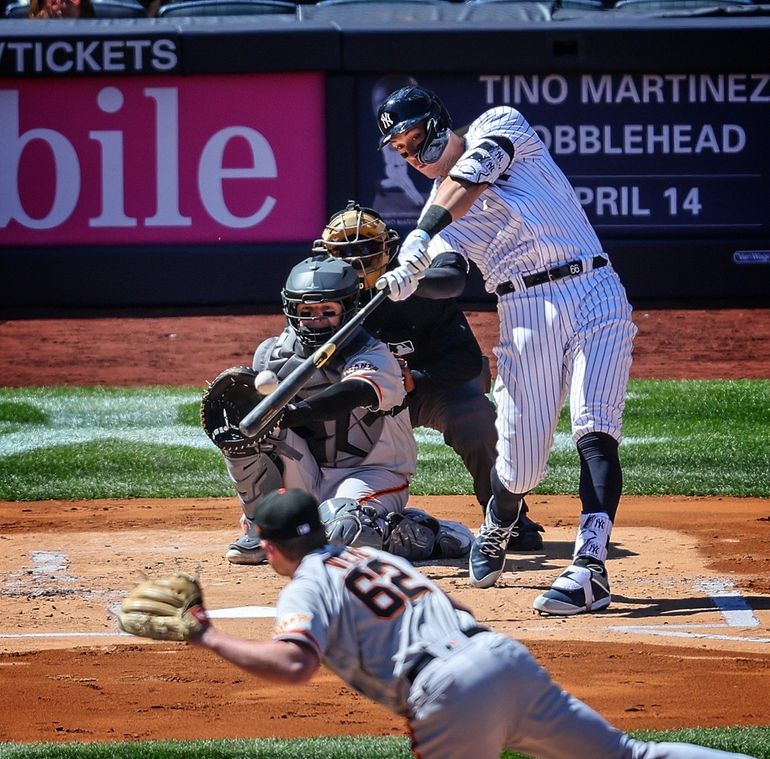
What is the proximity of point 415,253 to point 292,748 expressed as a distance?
1.95 metres

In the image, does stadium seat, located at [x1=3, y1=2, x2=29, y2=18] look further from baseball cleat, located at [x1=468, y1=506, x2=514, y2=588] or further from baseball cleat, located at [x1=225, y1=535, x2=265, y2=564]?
baseball cleat, located at [x1=468, y1=506, x2=514, y2=588]

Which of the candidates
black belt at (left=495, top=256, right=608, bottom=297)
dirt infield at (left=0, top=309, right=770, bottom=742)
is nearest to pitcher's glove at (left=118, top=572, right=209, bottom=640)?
dirt infield at (left=0, top=309, right=770, bottom=742)

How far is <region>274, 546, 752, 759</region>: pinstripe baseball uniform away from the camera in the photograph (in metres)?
3.07

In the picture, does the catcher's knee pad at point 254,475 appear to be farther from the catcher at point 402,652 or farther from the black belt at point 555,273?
the catcher at point 402,652

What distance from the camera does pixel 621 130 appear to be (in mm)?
13219

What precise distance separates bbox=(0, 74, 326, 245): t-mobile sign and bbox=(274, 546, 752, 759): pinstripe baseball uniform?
33.6 feet

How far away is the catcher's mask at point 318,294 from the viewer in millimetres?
5766

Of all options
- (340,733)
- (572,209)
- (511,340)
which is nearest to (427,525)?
(511,340)

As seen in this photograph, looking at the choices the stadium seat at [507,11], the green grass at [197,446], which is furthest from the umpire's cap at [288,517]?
Answer: the stadium seat at [507,11]

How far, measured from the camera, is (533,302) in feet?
17.7

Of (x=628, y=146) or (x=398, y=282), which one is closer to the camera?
(x=398, y=282)

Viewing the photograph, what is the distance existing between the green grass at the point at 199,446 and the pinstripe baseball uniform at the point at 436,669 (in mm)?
4992

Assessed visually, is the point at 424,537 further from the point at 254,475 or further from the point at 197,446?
the point at 197,446

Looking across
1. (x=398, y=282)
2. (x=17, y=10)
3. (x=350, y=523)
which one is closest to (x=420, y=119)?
(x=398, y=282)
